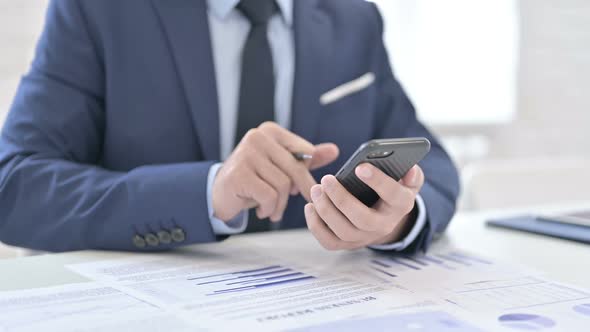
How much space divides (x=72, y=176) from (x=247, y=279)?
41 cm

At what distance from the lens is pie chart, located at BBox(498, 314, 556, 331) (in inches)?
25.6

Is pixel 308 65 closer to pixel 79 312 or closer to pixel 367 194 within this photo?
pixel 367 194

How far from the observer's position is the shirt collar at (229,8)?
1.31m

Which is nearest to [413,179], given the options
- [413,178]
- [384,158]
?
[413,178]

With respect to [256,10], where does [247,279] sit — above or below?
below

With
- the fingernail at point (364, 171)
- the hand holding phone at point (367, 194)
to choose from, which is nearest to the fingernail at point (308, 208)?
the hand holding phone at point (367, 194)

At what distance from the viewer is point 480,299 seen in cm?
75

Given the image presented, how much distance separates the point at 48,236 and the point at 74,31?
0.39 meters

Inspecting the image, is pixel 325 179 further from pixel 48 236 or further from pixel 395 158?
pixel 48 236

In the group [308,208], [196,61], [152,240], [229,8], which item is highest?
[229,8]

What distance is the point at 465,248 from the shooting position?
107cm

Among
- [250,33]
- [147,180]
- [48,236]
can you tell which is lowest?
[48,236]

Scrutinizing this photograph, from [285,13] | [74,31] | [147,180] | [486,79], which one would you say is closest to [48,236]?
[147,180]

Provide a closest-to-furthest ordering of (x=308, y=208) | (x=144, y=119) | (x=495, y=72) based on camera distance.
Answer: (x=308, y=208) < (x=144, y=119) < (x=495, y=72)
